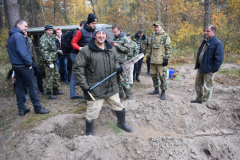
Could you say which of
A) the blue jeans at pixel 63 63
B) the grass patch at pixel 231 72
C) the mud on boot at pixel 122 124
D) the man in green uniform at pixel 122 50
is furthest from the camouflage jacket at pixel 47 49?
the grass patch at pixel 231 72

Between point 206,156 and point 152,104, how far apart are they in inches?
67.3

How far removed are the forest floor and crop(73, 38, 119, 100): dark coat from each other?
87 cm

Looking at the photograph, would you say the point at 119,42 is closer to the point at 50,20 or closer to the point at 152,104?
the point at 152,104

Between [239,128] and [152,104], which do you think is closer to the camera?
[239,128]

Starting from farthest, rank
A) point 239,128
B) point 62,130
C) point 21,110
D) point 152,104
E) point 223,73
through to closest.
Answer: point 223,73
point 152,104
point 21,110
point 239,128
point 62,130

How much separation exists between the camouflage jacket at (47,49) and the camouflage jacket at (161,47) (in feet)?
9.55

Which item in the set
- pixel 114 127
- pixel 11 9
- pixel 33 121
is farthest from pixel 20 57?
pixel 11 9

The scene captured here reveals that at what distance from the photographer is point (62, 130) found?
11.2 feet

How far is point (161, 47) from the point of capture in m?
4.80

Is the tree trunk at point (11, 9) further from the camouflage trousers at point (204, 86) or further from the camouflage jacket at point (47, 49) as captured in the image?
the camouflage trousers at point (204, 86)

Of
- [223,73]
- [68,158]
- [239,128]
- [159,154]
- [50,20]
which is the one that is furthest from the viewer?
[50,20]

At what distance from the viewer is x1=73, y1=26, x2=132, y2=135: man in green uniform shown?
2.89 metres

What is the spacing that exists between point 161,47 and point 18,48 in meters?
3.50

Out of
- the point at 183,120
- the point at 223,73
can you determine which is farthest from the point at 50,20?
the point at 183,120
